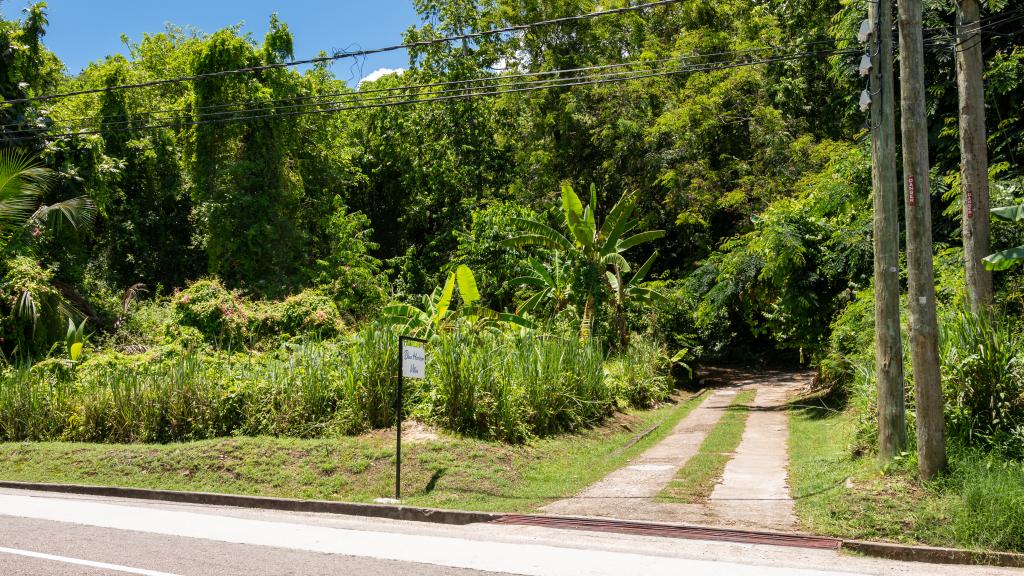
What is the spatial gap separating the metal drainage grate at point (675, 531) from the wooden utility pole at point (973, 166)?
508cm

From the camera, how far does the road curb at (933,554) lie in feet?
25.0

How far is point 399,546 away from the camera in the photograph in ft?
28.6

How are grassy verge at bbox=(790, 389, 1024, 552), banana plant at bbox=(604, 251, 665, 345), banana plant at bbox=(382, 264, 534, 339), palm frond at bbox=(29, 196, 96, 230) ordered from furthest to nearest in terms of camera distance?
banana plant at bbox=(604, 251, 665, 345)
palm frond at bbox=(29, 196, 96, 230)
banana plant at bbox=(382, 264, 534, 339)
grassy verge at bbox=(790, 389, 1024, 552)

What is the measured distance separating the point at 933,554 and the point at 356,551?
5819mm

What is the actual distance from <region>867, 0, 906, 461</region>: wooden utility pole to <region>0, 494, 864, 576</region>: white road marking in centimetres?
339

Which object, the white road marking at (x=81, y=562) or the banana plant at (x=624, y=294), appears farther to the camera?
the banana plant at (x=624, y=294)

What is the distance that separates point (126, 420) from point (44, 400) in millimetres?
3089

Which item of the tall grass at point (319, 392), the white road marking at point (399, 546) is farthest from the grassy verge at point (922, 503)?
the tall grass at point (319, 392)

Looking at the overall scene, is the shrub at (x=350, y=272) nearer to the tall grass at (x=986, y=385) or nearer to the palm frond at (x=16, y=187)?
the palm frond at (x=16, y=187)

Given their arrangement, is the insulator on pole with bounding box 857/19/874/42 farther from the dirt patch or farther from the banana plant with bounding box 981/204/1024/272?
the dirt patch

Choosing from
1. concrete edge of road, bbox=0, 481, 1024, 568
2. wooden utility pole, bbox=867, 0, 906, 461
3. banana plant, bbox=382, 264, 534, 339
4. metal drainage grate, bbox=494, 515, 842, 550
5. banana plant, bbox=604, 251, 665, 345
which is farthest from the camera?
banana plant, bbox=604, 251, 665, 345

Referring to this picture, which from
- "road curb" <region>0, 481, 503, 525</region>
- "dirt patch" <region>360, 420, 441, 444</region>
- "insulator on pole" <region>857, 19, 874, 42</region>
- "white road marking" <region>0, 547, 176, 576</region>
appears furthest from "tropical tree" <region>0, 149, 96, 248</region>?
"insulator on pole" <region>857, 19, 874, 42</region>

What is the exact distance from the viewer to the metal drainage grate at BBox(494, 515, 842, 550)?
8.55 m

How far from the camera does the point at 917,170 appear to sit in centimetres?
960
